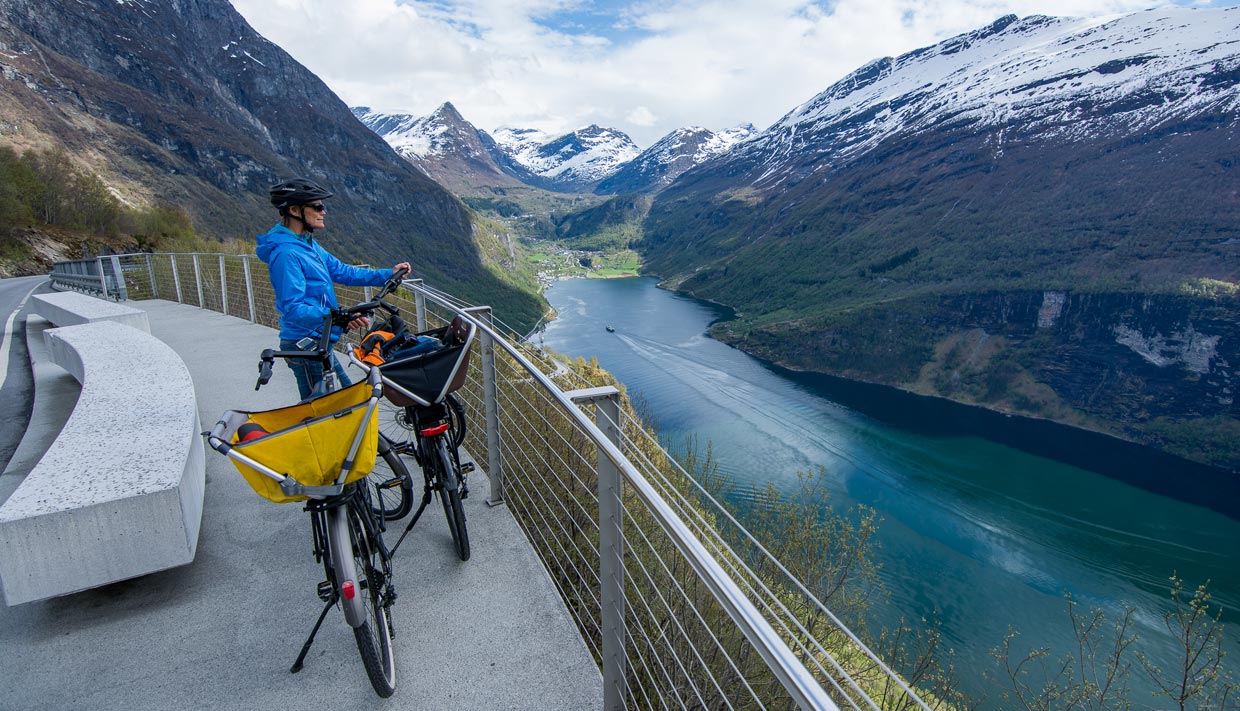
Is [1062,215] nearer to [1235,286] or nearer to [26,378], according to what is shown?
[1235,286]

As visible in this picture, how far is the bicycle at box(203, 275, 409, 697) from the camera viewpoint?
195 centimetres

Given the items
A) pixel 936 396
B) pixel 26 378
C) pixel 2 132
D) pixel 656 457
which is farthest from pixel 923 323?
pixel 2 132

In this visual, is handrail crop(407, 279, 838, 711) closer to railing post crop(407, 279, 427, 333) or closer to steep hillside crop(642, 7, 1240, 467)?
railing post crop(407, 279, 427, 333)

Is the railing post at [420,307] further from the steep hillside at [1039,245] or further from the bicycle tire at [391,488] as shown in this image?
the steep hillside at [1039,245]

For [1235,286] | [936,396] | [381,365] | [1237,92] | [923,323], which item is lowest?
[936,396]

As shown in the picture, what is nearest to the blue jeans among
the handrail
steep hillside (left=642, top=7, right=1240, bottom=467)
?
the handrail

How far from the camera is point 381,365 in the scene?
2771 millimetres

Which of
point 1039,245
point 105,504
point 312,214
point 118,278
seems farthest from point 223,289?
point 1039,245

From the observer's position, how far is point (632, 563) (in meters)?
4.68

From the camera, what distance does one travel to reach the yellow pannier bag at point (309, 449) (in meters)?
1.92

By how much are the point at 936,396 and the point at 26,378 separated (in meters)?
82.5

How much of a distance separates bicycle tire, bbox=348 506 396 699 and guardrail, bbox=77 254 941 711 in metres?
0.85

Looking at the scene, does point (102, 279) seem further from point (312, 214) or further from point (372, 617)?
point (372, 617)

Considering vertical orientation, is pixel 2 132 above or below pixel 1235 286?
above
